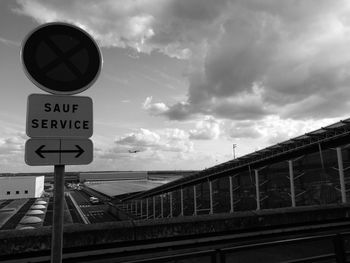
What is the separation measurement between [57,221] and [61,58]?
1416 millimetres

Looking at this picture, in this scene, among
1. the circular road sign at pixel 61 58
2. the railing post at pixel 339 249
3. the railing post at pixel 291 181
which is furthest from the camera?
the railing post at pixel 291 181

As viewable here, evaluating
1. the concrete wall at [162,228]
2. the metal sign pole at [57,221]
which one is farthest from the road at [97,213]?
the metal sign pole at [57,221]

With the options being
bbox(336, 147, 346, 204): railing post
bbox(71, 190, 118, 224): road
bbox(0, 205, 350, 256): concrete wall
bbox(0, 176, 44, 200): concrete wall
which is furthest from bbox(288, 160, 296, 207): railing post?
bbox(0, 176, 44, 200): concrete wall

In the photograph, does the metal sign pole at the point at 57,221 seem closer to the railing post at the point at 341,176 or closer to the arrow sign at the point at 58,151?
the arrow sign at the point at 58,151

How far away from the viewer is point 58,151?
93.4 inches

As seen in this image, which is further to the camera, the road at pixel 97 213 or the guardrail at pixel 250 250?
the road at pixel 97 213

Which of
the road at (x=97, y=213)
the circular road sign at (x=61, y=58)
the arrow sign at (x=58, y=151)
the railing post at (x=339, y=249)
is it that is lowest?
the road at (x=97, y=213)

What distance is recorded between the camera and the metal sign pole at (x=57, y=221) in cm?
219

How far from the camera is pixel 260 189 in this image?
22219mm

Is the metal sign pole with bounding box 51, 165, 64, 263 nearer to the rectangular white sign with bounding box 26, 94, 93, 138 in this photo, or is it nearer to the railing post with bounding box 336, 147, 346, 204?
the rectangular white sign with bounding box 26, 94, 93, 138

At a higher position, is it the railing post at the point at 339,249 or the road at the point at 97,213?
the railing post at the point at 339,249

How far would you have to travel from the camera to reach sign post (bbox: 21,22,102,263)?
231cm

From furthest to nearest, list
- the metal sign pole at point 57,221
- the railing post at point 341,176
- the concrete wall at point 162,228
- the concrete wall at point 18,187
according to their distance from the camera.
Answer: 1. the concrete wall at point 18,187
2. the railing post at point 341,176
3. the concrete wall at point 162,228
4. the metal sign pole at point 57,221

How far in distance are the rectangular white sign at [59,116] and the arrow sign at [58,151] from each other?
52mm
